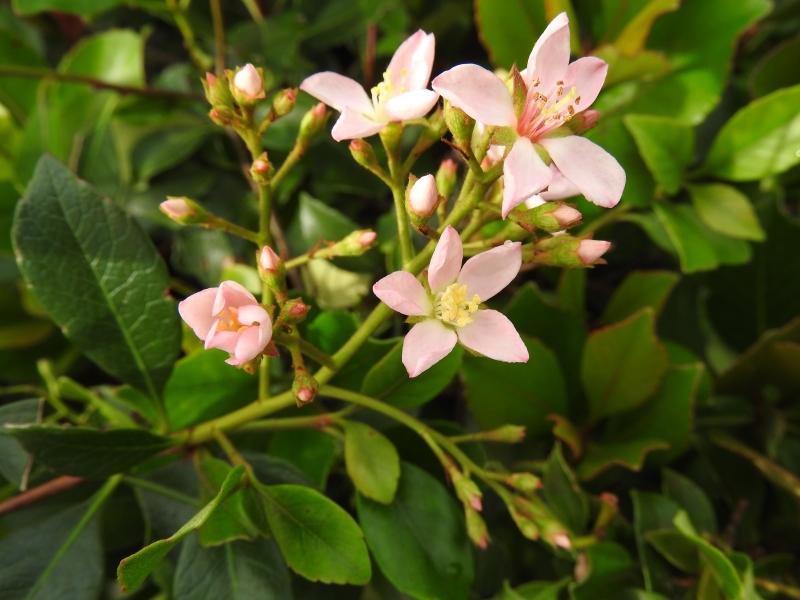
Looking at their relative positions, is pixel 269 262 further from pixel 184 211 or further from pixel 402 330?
pixel 402 330

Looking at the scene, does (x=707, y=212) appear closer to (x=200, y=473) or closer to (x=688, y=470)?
(x=688, y=470)

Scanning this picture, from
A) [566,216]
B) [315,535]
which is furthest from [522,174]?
[315,535]

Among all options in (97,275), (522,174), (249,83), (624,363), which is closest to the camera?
(522,174)

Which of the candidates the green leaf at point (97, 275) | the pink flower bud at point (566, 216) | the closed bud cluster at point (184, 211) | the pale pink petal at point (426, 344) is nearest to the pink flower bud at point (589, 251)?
the pink flower bud at point (566, 216)

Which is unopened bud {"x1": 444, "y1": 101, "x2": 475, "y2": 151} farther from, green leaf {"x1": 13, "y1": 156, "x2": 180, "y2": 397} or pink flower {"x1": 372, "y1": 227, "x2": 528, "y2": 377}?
green leaf {"x1": 13, "y1": 156, "x2": 180, "y2": 397}

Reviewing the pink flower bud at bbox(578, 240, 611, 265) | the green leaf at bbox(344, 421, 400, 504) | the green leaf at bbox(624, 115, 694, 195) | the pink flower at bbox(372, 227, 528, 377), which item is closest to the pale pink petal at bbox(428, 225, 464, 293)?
the pink flower at bbox(372, 227, 528, 377)

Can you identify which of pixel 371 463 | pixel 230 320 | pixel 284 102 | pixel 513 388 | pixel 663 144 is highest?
pixel 284 102

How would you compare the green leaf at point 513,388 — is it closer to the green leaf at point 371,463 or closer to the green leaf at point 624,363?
the green leaf at point 624,363
